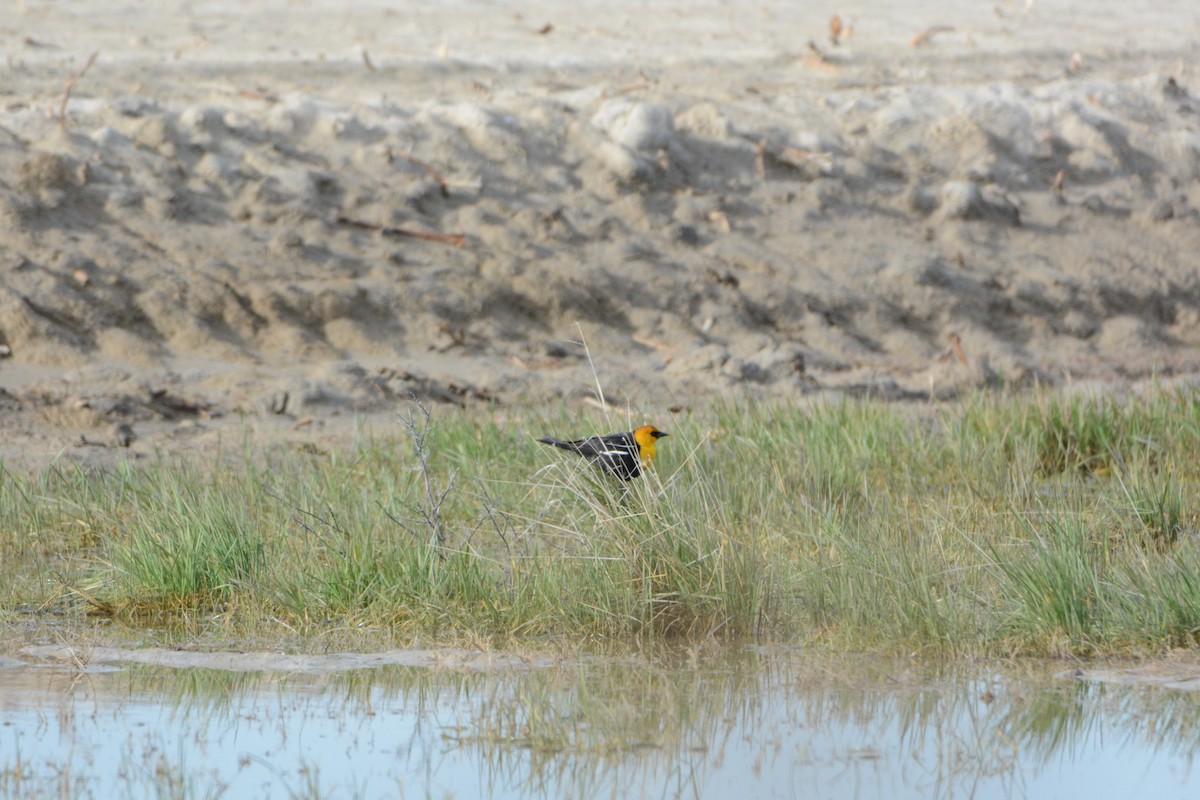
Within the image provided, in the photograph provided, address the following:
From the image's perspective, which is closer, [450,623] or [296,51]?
[450,623]

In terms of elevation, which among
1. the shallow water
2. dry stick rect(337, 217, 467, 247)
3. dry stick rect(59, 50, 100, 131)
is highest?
dry stick rect(59, 50, 100, 131)

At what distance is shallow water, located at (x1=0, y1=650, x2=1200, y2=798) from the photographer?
3570mm

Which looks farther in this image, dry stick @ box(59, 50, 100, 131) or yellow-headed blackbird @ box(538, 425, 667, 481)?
dry stick @ box(59, 50, 100, 131)

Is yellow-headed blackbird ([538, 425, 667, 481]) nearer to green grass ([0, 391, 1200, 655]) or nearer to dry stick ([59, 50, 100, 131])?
green grass ([0, 391, 1200, 655])

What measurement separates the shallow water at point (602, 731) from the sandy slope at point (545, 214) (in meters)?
3.44

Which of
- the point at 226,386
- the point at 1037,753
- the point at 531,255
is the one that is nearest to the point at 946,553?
the point at 1037,753

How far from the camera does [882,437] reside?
6961 millimetres

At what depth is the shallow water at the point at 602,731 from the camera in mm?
3570

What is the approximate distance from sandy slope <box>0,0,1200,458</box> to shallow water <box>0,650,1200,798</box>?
11.3ft

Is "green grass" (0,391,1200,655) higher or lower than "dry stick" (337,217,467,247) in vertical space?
lower

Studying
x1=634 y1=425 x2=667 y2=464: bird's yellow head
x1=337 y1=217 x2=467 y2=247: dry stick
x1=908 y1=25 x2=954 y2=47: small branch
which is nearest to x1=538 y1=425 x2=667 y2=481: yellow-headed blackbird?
x1=634 y1=425 x2=667 y2=464: bird's yellow head

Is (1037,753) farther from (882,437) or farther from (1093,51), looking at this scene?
(1093,51)

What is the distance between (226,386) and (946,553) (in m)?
4.54

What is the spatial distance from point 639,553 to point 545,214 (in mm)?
5772
